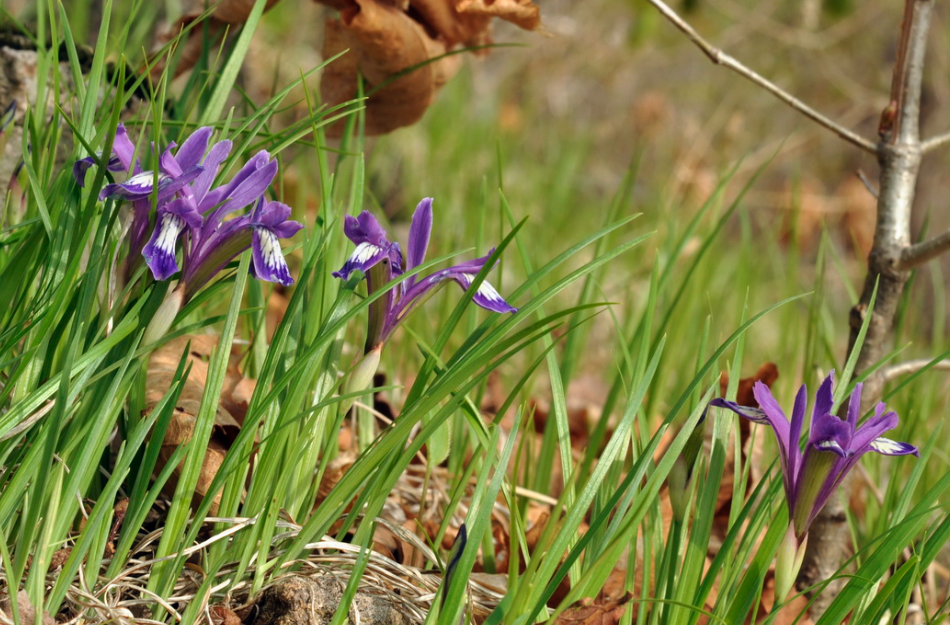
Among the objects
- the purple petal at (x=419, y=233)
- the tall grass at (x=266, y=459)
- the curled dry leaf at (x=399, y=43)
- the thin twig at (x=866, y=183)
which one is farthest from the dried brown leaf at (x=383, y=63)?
the thin twig at (x=866, y=183)

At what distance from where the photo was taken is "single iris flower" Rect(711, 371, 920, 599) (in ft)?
3.22

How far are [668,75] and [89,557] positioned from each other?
822cm

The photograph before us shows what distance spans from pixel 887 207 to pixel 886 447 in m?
0.60

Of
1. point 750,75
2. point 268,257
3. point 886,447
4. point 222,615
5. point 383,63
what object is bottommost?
point 222,615

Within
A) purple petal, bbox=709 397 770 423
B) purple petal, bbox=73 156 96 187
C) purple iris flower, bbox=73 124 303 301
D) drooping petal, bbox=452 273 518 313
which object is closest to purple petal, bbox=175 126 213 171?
purple iris flower, bbox=73 124 303 301

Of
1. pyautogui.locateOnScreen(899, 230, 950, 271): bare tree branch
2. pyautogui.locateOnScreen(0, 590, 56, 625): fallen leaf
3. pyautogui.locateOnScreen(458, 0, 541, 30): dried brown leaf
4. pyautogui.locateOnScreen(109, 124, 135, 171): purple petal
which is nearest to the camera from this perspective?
pyautogui.locateOnScreen(0, 590, 56, 625): fallen leaf

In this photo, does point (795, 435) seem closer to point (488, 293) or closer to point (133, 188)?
point (488, 293)

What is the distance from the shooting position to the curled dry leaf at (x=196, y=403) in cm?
112

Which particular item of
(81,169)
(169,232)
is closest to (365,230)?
(169,232)

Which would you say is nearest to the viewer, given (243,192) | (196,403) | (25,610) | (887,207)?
(25,610)

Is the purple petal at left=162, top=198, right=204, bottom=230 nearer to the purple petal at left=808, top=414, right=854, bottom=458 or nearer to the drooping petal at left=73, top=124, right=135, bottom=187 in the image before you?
the drooping petal at left=73, top=124, right=135, bottom=187

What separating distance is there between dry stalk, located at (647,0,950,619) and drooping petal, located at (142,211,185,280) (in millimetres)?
912

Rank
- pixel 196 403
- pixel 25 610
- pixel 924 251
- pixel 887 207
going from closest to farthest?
pixel 25 610
pixel 196 403
pixel 924 251
pixel 887 207

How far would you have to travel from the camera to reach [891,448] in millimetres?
1025
